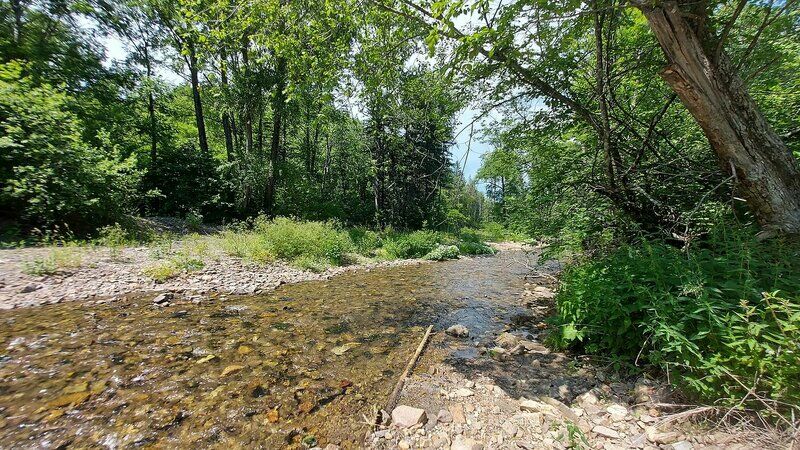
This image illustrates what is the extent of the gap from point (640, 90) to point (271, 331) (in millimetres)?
7586

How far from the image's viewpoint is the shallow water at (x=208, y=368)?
3053 millimetres

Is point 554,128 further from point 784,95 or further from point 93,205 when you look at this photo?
point 93,205

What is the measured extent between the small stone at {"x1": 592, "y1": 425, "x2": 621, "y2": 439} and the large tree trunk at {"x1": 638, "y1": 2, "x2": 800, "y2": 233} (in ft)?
9.88

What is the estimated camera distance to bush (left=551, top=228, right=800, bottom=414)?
2387 millimetres

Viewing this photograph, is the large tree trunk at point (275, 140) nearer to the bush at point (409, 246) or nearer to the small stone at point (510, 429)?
the bush at point (409, 246)

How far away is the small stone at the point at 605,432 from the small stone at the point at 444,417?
4.03 ft

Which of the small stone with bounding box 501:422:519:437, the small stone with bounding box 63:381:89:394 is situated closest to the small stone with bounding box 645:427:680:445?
the small stone with bounding box 501:422:519:437

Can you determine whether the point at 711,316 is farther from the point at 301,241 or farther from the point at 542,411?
the point at 301,241

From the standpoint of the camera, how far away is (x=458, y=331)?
215 inches

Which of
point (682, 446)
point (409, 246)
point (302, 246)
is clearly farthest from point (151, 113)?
point (682, 446)

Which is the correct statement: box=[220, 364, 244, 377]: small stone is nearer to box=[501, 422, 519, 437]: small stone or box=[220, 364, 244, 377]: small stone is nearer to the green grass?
box=[501, 422, 519, 437]: small stone

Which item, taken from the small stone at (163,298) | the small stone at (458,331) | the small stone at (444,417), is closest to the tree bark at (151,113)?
the small stone at (163,298)

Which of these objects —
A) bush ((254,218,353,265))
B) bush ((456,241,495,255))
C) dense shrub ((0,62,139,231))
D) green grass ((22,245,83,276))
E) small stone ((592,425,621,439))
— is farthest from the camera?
bush ((456,241,495,255))

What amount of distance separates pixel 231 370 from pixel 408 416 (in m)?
2.45
